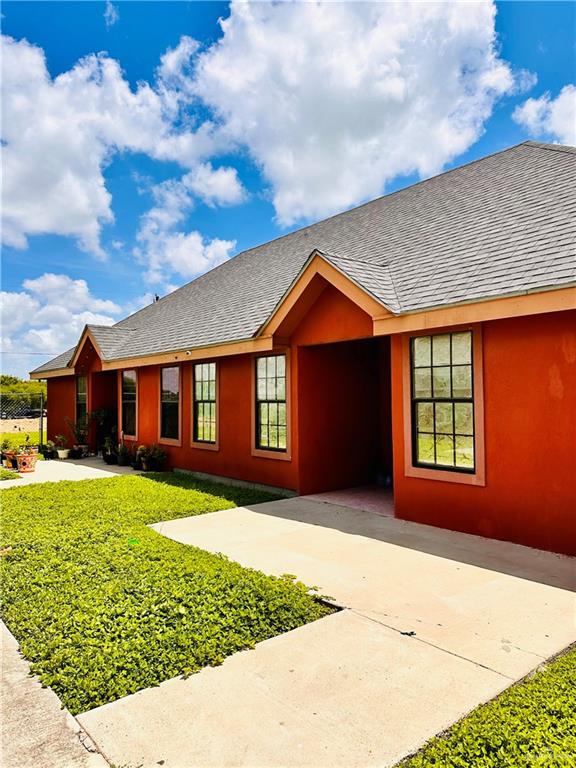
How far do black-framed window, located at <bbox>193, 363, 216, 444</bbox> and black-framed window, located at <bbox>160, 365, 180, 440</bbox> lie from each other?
33.2 inches

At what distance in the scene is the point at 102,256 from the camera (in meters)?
25.4

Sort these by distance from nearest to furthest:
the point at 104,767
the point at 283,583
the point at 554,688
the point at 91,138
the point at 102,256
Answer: the point at 104,767 < the point at 554,688 < the point at 283,583 < the point at 91,138 < the point at 102,256

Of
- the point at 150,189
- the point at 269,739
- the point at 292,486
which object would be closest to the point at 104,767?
the point at 269,739

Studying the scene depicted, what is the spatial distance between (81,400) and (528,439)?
17.1m

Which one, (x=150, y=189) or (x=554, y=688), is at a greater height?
(x=150, y=189)

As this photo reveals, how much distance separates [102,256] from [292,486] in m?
20.4

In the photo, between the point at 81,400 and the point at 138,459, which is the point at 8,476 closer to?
the point at 138,459

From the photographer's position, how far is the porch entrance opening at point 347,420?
9.74 metres

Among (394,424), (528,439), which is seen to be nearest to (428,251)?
(394,424)

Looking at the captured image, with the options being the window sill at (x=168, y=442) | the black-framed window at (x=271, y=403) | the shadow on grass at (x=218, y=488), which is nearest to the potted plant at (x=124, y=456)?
the window sill at (x=168, y=442)

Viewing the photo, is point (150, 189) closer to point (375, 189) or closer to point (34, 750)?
point (375, 189)

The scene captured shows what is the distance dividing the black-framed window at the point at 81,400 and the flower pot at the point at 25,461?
15.1 feet

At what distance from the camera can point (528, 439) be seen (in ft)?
20.2

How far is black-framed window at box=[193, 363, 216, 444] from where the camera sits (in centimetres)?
1224
